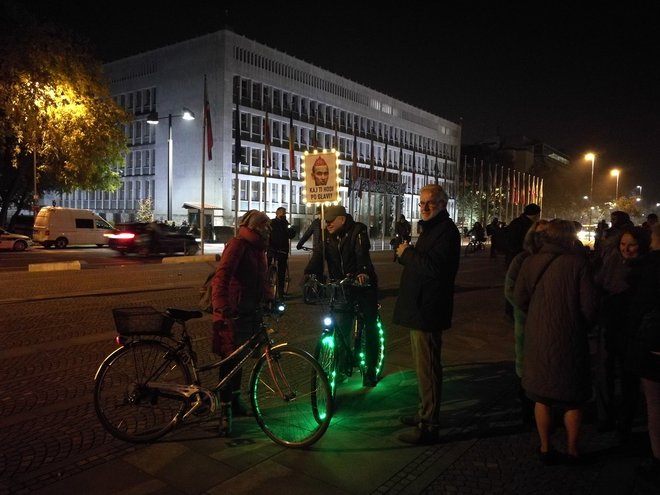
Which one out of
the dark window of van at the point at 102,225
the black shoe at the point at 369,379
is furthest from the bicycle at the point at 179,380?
the dark window of van at the point at 102,225

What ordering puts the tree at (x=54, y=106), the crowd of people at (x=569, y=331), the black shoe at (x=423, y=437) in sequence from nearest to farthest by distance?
the crowd of people at (x=569, y=331)
the black shoe at (x=423, y=437)
the tree at (x=54, y=106)

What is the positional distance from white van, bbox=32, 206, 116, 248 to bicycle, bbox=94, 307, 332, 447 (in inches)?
1055

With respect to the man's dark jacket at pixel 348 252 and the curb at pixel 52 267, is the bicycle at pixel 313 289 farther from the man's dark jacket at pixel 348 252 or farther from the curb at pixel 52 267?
the curb at pixel 52 267

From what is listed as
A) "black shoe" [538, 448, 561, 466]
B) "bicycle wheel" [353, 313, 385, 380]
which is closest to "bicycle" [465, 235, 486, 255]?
"bicycle wheel" [353, 313, 385, 380]

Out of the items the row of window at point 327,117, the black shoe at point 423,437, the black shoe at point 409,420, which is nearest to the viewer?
the black shoe at point 423,437

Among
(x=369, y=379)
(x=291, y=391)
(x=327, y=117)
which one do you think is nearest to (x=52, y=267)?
(x=369, y=379)

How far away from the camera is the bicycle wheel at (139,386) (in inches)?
175

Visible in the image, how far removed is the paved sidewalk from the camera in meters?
3.83

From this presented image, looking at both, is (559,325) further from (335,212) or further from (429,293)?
(335,212)

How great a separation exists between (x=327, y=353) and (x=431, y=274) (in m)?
1.37

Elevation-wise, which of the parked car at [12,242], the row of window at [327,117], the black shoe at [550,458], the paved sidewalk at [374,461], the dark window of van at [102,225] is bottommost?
the paved sidewalk at [374,461]

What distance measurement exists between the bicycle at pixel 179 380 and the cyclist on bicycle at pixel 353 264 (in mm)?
1303

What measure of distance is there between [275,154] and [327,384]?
5524 cm

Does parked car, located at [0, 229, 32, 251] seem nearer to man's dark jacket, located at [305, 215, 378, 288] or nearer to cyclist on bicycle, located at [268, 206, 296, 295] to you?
cyclist on bicycle, located at [268, 206, 296, 295]
